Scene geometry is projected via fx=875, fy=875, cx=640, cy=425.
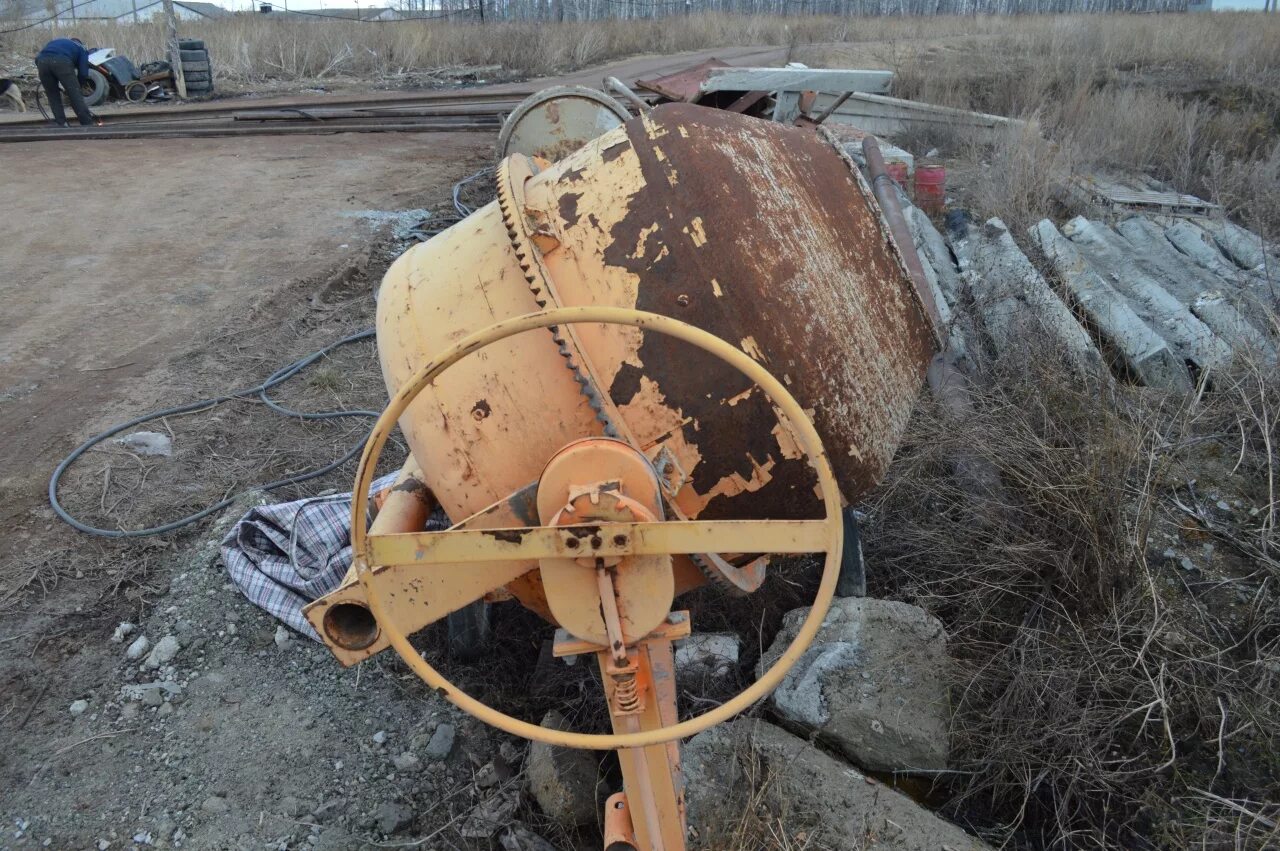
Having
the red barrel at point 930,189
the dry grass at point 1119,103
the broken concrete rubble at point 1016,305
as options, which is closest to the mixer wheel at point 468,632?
the broken concrete rubble at point 1016,305

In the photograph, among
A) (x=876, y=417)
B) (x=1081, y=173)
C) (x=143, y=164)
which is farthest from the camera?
(x=143, y=164)

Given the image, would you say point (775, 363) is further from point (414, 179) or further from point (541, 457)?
point (414, 179)

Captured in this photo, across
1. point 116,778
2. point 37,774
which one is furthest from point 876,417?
point 37,774

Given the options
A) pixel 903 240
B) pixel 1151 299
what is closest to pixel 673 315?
pixel 903 240

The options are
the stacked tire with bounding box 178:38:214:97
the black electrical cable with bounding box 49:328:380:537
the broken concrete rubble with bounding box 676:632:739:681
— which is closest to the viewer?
the broken concrete rubble with bounding box 676:632:739:681

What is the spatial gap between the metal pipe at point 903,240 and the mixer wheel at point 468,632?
1643 millimetres

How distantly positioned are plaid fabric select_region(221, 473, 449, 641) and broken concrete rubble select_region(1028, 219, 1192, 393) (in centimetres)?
363

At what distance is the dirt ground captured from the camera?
2393mm

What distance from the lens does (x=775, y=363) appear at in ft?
5.76

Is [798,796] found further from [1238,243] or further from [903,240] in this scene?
[1238,243]

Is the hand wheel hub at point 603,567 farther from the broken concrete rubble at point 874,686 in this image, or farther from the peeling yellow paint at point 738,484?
the broken concrete rubble at point 874,686

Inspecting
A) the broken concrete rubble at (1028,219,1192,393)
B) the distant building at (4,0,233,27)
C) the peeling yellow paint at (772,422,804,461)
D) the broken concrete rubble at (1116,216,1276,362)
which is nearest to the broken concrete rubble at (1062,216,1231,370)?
the broken concrete rubble at (1116,216,1276,362)

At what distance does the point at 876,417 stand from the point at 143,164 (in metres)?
9.26

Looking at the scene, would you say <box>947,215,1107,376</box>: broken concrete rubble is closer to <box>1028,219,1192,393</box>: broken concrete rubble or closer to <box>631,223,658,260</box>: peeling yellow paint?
<box>1028,219,1192,393</box>: broken concrete rubble
